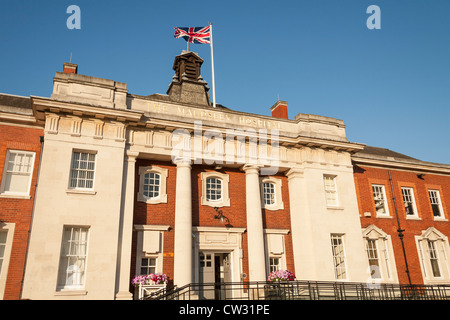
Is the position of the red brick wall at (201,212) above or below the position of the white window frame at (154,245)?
above

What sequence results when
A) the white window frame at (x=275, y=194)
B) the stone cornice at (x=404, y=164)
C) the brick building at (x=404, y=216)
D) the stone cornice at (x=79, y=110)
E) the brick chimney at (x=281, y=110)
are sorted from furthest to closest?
the brick chimney at (x=281, y=110)
the stone cornice at (x=404, y=164)
the brick building at (x=404, y=216)
the white window frame at (x=275, y=194)
the stone cornice at (x=79, y=110)

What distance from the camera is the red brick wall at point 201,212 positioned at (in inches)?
616

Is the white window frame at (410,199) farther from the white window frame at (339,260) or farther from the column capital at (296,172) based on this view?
the column capital at (296,172)

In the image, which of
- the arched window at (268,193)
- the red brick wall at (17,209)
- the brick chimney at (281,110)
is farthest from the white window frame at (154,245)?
the brick chimney at (281,110)

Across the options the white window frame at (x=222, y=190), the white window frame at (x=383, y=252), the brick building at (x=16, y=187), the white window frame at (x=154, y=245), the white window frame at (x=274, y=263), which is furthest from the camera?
the white window frame at (x=383, y=252)

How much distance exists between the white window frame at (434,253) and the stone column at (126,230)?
664 inches

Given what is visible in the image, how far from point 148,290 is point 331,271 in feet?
29.1

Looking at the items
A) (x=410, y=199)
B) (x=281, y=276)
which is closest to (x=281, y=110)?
(x=410, y=199)

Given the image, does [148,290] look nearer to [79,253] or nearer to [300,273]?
[79,253]

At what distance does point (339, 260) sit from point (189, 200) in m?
8.41

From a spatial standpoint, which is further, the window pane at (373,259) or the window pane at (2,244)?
the window pane at (373,259)

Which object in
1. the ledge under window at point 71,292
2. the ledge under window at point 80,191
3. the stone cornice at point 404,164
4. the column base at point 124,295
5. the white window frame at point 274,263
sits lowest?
the column base at point 124,295

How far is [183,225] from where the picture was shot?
15.4 metres
